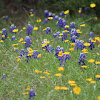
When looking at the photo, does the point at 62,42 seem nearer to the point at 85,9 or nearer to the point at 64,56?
the point at 64,56

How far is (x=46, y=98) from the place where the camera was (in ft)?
8.22

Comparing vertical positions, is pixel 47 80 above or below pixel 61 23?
below

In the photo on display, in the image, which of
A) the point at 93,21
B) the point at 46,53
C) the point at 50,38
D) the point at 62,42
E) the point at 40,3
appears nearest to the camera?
the point at 46,53

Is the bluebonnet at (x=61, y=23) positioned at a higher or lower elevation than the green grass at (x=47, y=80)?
higher

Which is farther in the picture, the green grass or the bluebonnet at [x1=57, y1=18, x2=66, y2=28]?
the bluebonnet at [x1=57, y1=18, x2=66, y2=28]

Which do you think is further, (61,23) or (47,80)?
(61,23)

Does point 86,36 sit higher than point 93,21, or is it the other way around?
point 93,21

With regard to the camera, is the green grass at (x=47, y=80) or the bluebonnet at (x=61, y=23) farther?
the bluebonnet at (x=61, y=23)

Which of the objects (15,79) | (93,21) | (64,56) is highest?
Answer: (93,21)

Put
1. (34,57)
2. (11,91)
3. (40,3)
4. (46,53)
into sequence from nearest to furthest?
(11,91), (34,57), (46,53), (40,3)

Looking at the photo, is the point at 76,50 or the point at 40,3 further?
the point at 40,3

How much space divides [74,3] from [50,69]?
305cm

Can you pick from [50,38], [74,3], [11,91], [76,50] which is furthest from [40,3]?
[11,91]

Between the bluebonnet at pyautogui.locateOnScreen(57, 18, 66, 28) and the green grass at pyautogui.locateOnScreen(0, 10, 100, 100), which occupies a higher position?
the bluebonnet at pyautogui.locateOnScreen(57, 18, 66, 28)
